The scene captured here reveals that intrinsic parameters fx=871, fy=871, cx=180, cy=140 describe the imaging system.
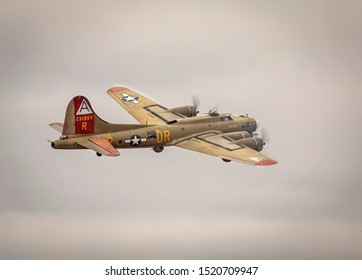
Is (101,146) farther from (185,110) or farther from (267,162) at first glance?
(267,162)

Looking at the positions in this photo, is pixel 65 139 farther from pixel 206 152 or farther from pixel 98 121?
pixel 206 152

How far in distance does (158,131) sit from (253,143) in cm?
578

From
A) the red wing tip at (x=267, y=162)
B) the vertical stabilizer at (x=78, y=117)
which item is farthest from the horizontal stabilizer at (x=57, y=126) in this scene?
the red wing tip at (x=267, y=162)

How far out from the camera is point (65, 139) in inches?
1935

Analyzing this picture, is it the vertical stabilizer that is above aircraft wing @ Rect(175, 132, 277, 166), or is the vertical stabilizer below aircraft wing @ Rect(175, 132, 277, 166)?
above

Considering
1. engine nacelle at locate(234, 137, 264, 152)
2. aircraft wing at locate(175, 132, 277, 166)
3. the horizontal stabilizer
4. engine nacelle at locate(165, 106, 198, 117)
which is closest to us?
aircraft wing at locate(175, 132, 277, 166)

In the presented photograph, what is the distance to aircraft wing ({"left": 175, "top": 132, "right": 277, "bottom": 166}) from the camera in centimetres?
4975

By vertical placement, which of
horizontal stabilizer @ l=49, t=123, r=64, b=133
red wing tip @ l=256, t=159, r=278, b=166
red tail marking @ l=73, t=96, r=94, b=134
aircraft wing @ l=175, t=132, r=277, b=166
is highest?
red tail marking @ l=73, t=96, r=94, b=134

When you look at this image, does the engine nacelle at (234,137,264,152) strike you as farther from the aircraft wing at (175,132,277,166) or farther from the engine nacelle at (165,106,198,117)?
the engine nacelle at (165,106,198,117)

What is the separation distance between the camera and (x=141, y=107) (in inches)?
2226

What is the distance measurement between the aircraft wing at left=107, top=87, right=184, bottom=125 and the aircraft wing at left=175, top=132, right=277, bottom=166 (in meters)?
2.82

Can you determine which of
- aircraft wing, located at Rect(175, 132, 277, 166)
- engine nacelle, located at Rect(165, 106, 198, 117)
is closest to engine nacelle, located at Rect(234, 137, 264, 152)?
aircraft wing, located at Rect(175, 132, 277, 166)

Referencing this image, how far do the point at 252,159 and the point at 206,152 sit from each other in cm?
322
